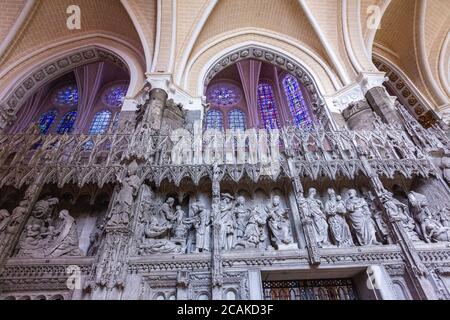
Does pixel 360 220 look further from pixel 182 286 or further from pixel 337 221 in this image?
pixel 182 286

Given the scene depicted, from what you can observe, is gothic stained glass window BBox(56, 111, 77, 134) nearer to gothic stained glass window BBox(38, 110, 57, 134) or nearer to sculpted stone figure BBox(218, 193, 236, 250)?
gothic stained glass window BBox(38, 110, 57, 134)

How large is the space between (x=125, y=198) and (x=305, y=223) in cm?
340

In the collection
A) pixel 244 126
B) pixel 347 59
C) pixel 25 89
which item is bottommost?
pixel 25 89

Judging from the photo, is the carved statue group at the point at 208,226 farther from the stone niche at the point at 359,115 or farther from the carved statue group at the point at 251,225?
the stone niche at the point at 359,115

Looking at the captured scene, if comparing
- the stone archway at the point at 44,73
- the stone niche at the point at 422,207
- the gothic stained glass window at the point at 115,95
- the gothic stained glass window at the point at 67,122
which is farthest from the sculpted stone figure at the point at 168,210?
the gothic stained glass window at the point at 115,95

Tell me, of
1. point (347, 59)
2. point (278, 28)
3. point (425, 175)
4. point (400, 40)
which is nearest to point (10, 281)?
point (425, 175)

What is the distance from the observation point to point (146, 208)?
5.70 metres

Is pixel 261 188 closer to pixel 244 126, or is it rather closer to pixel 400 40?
pixel 244 126

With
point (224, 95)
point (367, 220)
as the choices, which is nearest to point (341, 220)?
point (367, 220)

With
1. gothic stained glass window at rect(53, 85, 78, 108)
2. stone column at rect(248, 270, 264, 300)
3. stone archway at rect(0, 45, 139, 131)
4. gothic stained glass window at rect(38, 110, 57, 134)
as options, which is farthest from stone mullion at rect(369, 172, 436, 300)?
gothic stained glass window at rect(53, 85, 78, 108)

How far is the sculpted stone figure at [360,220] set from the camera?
5.37m

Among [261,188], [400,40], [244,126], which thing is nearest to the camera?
[261,188]
